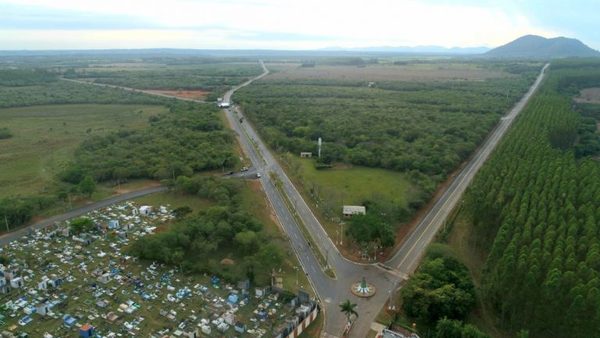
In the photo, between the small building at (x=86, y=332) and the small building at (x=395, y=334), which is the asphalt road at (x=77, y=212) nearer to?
the small building at (x=86, y=332)

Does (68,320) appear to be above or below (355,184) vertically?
below

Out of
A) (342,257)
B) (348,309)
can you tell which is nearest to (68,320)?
(348,309)

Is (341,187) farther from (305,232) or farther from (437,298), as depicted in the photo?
(437,298)

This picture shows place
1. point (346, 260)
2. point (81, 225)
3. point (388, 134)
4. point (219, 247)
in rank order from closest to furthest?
1. point (346, 260)
2. point (219, 247)
3. point (81, 225)
4. point (388, 134)

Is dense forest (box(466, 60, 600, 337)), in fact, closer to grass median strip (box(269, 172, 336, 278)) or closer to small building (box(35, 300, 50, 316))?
grass median strip (box(269, 172, 336, 278))

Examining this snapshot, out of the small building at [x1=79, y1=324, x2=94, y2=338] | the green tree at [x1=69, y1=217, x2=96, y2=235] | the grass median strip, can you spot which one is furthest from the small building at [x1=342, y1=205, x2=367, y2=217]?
the small building at [x1=79, y1=324, x2=94, y2=338]

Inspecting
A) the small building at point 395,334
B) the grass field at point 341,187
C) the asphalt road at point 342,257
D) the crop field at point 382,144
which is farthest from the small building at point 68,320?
the crop field at point 382,144
